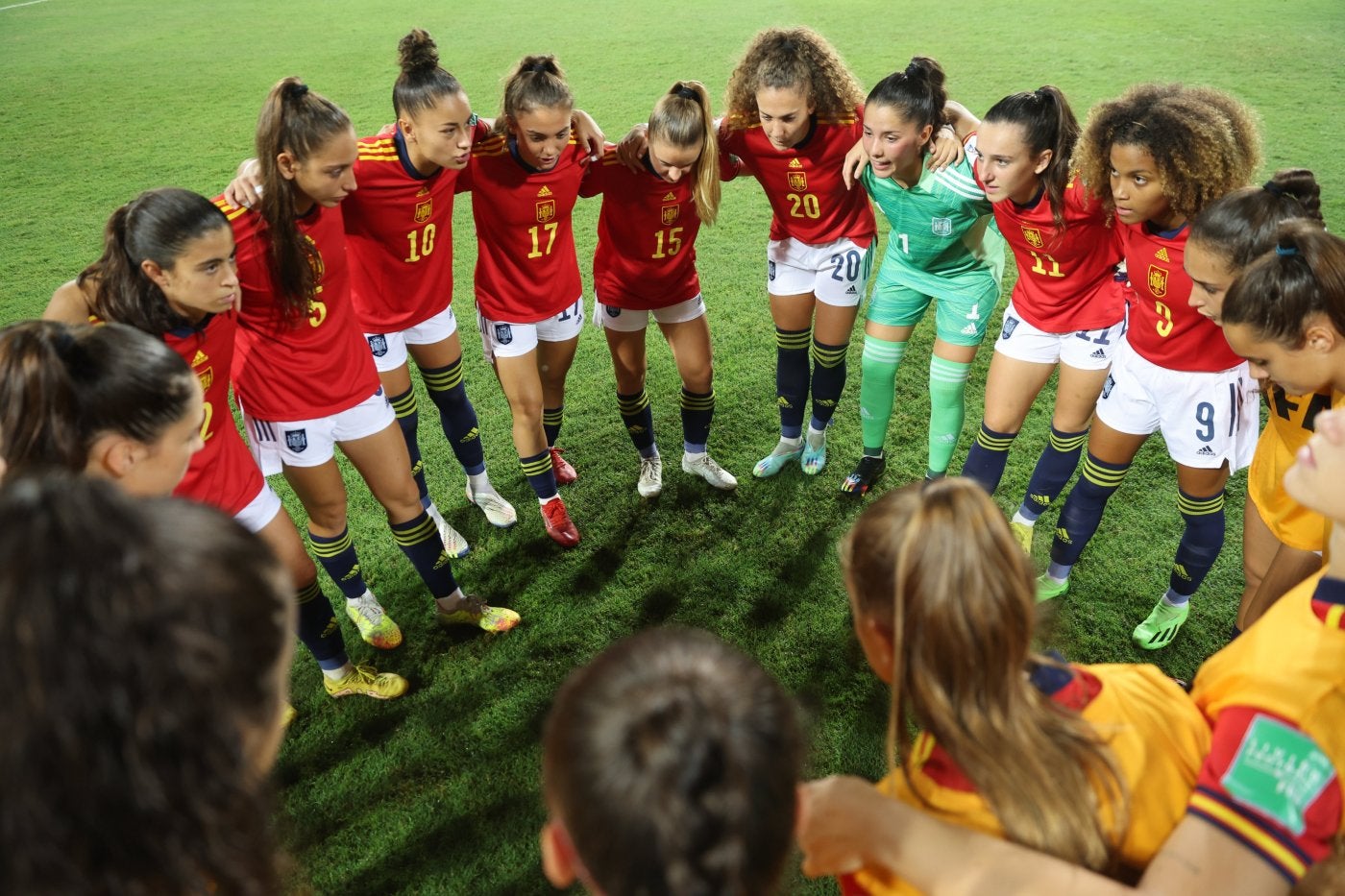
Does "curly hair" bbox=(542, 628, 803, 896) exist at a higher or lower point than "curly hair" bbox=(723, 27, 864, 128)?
lower

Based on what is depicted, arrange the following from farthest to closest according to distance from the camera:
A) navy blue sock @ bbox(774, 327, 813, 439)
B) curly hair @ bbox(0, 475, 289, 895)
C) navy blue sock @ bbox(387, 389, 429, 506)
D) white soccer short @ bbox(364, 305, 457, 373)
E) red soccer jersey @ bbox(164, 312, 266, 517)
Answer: navy blue sock @ bbox(774, 327, 813, 439) < navy blue sock @ bbox(387, 389, 429, 506) < white soccer short @ bbox(364, 305, 457, 373) < red soccer jersey @ bbox(164, 312, 266, 517) < curly hair @ bbox(0, 475, 289, 895)

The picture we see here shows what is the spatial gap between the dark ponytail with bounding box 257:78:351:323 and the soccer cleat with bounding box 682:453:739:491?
2009 millimetres

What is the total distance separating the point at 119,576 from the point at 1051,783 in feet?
3.69

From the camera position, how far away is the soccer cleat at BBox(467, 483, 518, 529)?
3918 mm

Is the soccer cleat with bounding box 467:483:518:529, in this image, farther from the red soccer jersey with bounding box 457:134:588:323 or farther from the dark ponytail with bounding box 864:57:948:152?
the dark ponytail with bounding box 864:57:948:152

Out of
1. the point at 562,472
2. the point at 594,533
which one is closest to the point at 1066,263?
the point at 594,533

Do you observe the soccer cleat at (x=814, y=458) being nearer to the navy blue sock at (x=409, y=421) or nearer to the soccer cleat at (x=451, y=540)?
the soccer cleat at (x=451, y=540)

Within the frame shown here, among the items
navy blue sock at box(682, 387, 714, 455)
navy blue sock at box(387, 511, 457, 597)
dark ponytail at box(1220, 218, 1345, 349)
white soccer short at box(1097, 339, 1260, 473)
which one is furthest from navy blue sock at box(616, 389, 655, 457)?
dark ponytail at box(1220, 218, 1345, 349)

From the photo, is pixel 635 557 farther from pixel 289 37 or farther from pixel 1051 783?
pixel 289 37

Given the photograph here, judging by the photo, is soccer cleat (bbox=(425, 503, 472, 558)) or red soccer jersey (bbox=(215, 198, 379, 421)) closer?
red soccer jersey (bbox=(215, 198, 379, 421))

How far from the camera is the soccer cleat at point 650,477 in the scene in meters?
4.06

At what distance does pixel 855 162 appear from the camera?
352 cm

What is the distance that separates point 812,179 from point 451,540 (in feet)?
7.07

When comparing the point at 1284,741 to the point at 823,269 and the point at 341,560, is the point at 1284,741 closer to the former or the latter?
the point at 341,560
